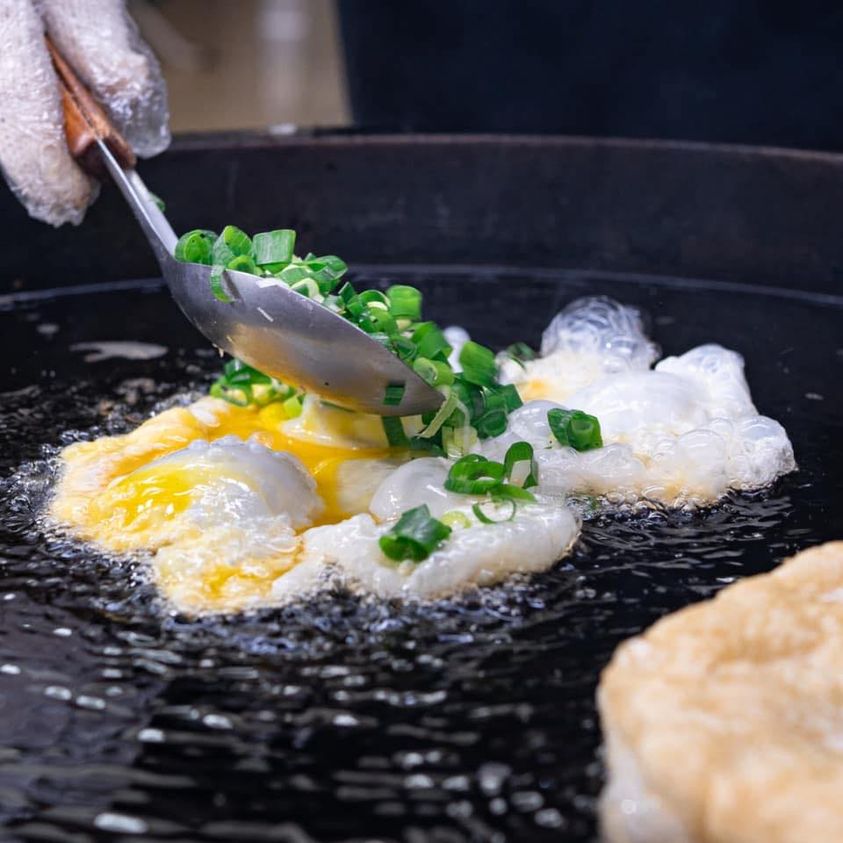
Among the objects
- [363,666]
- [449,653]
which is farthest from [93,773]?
[449,653]

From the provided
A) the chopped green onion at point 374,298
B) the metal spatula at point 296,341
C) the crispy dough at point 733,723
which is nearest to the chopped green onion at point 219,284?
the metal spatula at point 296,341

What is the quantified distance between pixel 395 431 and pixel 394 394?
0.16 metres

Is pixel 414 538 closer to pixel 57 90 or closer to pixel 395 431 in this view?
pixel 395 431

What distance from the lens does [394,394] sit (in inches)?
96.1

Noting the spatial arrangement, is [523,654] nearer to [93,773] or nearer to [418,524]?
[418,524]

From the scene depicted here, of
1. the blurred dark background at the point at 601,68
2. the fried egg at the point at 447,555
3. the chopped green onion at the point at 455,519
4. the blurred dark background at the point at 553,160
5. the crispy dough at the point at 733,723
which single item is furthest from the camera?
the blurred dark background at the point at 601,68

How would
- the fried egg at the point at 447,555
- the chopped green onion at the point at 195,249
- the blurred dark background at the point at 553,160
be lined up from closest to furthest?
the fried egg at the point at 447,555, the chopped green onion at the point at 195,249, the blurred dark background at the point at 553,160

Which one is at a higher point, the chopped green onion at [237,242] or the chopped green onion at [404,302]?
the chopped green onion at [237,242]

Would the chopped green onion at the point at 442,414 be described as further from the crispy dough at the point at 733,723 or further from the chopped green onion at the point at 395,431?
the crispy dough at the point at 733,723

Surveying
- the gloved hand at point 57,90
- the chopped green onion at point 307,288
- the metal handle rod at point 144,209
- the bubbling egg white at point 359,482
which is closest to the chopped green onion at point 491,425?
the bubbling egg white at point 359,482

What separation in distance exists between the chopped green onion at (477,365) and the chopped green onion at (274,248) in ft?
1.53

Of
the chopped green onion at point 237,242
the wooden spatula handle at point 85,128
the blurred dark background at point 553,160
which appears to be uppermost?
the blurred dark background at point 553,160

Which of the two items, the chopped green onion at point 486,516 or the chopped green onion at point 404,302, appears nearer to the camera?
the chopped green onion at point 486,516

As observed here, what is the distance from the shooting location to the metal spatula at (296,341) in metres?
2.38
